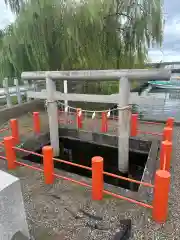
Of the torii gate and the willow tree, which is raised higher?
the willow tree

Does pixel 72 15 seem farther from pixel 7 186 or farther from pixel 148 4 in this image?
pixel 7 186

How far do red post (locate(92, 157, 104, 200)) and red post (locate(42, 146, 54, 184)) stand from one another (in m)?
0.90

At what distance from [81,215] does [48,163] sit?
3.71 feet

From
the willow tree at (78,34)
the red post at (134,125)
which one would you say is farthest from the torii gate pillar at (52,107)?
the willow tree at (78,34)

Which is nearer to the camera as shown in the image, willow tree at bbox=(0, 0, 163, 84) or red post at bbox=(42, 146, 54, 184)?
red post at bbox=(42, 146, 54, 184)

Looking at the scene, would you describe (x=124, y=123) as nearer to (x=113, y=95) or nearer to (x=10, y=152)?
(x=113, y=95)

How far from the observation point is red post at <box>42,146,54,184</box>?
3.51 meters

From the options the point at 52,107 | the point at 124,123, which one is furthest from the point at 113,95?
the point at 52,107

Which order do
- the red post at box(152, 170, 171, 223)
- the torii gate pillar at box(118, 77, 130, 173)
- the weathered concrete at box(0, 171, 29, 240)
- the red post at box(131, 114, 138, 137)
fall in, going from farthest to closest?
the red post at box(131, 114, 138, 137)
the torii gate pillar at box(118, 77, 130, 173)
the red post at box(152, 170, 171, 223)
the weathered concrete at box(0, 171, 29, 240)

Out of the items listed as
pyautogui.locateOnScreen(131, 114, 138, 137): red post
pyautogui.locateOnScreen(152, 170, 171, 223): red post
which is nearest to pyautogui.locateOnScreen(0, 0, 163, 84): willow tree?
pyautogui.locateOnScreen(131, 114, 138, 137): red post

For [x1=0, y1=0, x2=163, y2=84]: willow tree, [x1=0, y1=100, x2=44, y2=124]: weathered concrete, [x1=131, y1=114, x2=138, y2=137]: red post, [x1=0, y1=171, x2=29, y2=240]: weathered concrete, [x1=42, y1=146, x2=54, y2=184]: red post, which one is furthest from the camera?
[x1=0, y1=0, x2=163, y2=84]: willow tree

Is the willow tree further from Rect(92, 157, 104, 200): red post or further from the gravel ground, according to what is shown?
Rect(92, 157, 104, 200): red post

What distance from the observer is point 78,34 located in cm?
878

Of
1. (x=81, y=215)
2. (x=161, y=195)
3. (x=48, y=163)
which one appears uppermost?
(x=48, y=163)
